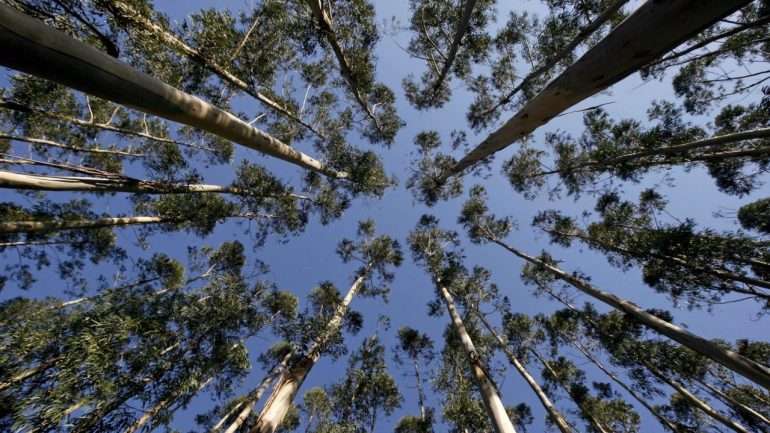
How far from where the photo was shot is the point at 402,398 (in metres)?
12.7

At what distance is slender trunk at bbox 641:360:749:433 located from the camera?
708 centimetres

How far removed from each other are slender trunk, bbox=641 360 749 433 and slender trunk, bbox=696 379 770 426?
1.39 ft

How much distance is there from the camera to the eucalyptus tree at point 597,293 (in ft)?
13.9

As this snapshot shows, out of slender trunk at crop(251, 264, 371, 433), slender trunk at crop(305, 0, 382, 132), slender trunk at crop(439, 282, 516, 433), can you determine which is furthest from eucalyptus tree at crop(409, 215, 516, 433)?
slender trunk at crop(305, 0, 382, 132)

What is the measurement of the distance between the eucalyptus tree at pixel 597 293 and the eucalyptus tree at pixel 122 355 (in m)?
10.0

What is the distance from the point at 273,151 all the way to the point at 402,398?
12739 millimetres

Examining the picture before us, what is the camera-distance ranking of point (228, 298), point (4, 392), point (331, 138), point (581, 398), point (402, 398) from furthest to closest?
point (402, 398) → point (331, 138) → point (581, 398) → point (228, 298) → point (4, 392)

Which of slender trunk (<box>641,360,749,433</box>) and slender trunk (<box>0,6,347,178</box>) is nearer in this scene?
slender trunk (<box>0,6,347,178</box>)

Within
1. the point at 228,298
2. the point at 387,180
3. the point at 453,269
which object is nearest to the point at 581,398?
the point at 453,269

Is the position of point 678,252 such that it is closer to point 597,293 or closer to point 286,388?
point 597,293

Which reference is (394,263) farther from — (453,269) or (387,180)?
(387,180)

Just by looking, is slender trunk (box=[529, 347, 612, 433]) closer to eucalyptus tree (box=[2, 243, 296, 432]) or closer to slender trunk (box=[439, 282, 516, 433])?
slender trunk (box=[439, 282, 516, 433])

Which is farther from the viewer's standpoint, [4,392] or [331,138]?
[331,138]

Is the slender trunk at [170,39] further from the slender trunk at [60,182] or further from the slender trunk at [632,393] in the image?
→ the slender trunk at [632,393]
